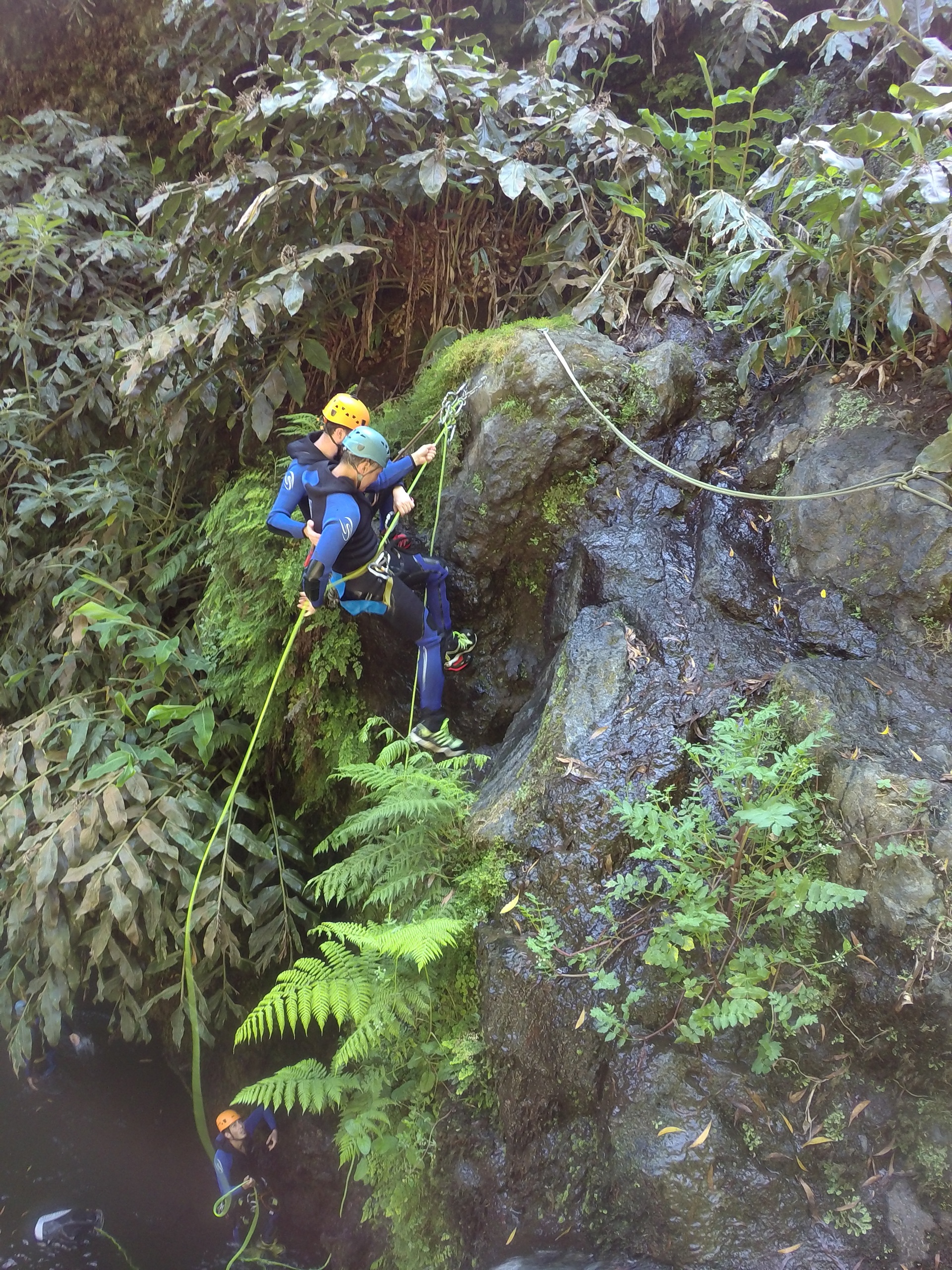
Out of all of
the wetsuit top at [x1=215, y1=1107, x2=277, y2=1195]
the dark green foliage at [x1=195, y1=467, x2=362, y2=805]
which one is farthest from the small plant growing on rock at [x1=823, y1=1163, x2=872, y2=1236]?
the wetsuit top at [x1=215, y1=1107, x2=277, y2=1195]

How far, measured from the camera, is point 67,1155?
14.4 feet

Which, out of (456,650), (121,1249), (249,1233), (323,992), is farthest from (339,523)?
(121,1249)

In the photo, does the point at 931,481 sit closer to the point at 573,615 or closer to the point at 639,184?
the point at 573,615

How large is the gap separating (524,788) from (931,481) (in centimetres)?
199

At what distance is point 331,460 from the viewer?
11.8ft

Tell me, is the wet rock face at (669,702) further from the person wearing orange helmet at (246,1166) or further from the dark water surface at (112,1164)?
the dark water surface at (112,1164)

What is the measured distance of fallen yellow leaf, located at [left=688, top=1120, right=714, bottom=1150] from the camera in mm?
2064

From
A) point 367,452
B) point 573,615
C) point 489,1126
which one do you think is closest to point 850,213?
point 573,615

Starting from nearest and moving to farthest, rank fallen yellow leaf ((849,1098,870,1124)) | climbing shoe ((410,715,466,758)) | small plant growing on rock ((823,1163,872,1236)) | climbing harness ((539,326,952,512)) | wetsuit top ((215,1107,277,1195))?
small plant growing on rock ((823,1163,872,1236))
fallen yellow leaf ((849,1098,870,1124))
climbing harness ((539,326,952,512))
climbing shoe ((410,715,466,758))
wetsuit top ((215,1107,277,1195))

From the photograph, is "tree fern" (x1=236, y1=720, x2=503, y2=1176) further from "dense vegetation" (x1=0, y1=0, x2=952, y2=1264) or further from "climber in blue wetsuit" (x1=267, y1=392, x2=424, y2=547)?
"climber in blue wetsuit" (x1=267, y1=392, x2=424, y2=547)

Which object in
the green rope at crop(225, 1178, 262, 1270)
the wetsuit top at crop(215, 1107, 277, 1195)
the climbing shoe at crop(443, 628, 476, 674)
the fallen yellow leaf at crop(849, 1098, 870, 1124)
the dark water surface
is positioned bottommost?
the dark water surface

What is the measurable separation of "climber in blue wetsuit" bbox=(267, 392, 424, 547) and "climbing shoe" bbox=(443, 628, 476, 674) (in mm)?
751

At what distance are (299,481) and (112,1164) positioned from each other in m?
4.41

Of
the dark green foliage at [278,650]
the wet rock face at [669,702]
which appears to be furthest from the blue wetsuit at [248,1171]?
the wet rock face at [669,702]
